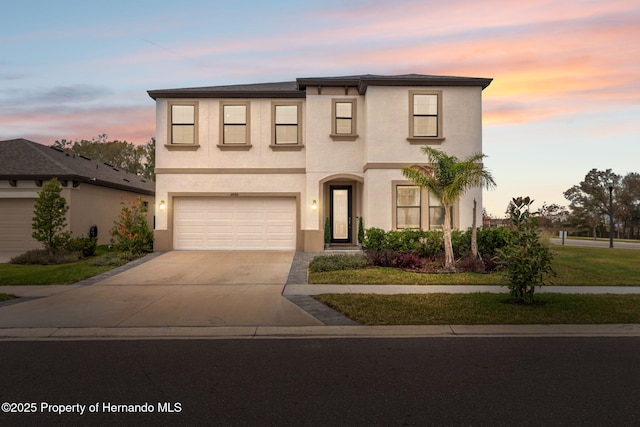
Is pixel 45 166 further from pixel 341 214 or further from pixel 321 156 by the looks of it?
pixel 341 214

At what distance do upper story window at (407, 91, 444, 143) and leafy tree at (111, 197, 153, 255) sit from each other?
12.0 meters

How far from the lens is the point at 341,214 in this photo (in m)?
20.4

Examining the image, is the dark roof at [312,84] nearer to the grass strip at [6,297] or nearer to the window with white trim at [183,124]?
the window with white trim at [183,124]

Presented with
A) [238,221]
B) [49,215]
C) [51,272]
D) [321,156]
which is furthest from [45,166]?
[321,156]

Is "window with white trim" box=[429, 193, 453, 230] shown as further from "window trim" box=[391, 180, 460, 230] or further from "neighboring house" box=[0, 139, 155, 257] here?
"neighboring house" box=[0, 139, 155, 257]

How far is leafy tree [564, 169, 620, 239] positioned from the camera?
56406mm

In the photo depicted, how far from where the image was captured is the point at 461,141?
18234 millimetres

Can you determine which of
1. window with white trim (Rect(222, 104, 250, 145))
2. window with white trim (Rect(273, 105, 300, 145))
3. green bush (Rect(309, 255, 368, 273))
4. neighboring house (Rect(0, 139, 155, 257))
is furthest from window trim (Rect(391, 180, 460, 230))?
neighboring house (Rect(0, 139, 155, 257))

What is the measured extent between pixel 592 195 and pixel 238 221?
55137 millimetres

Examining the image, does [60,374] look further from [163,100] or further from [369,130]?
[163,100]

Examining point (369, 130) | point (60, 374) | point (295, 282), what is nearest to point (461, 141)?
point (369, 130)

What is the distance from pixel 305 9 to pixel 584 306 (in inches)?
502

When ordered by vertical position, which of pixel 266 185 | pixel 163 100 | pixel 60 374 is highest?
pixel 163 100

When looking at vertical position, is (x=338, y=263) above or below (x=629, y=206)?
below
